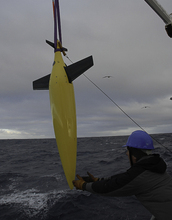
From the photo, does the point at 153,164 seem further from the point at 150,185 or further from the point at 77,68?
the point at 77,68

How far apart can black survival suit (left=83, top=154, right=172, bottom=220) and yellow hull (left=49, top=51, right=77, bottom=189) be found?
6.26 feet

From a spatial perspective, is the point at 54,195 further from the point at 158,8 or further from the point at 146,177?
the point at 158,8

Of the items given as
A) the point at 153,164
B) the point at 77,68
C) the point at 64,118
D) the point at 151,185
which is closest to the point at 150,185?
the point at 151,185

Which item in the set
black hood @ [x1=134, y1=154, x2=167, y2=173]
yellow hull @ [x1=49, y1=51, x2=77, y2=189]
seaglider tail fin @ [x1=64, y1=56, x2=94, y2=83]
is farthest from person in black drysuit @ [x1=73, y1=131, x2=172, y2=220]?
seaglider tail fin @ [x1=64, y1=56, x2=94, y2=83]

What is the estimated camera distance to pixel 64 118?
3779 millimetres

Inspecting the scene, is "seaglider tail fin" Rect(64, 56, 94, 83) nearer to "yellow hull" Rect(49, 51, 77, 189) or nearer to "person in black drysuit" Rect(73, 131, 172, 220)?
"yellow hull" Rect(49, 51, 77, 189)

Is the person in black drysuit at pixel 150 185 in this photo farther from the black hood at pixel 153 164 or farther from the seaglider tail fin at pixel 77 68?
the seaglider tail fin at pixel 77 68

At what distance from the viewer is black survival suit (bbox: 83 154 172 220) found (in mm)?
2086

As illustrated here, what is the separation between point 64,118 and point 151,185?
230cm

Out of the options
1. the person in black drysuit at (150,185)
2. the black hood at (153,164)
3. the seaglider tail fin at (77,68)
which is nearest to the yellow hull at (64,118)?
the seaglider tail fin at (77,68)

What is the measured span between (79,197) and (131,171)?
22.5 feet

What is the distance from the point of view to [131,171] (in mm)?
2160

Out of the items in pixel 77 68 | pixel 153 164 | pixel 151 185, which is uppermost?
pixel 77 68

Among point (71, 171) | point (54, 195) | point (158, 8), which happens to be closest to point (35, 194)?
point (54, 195)
